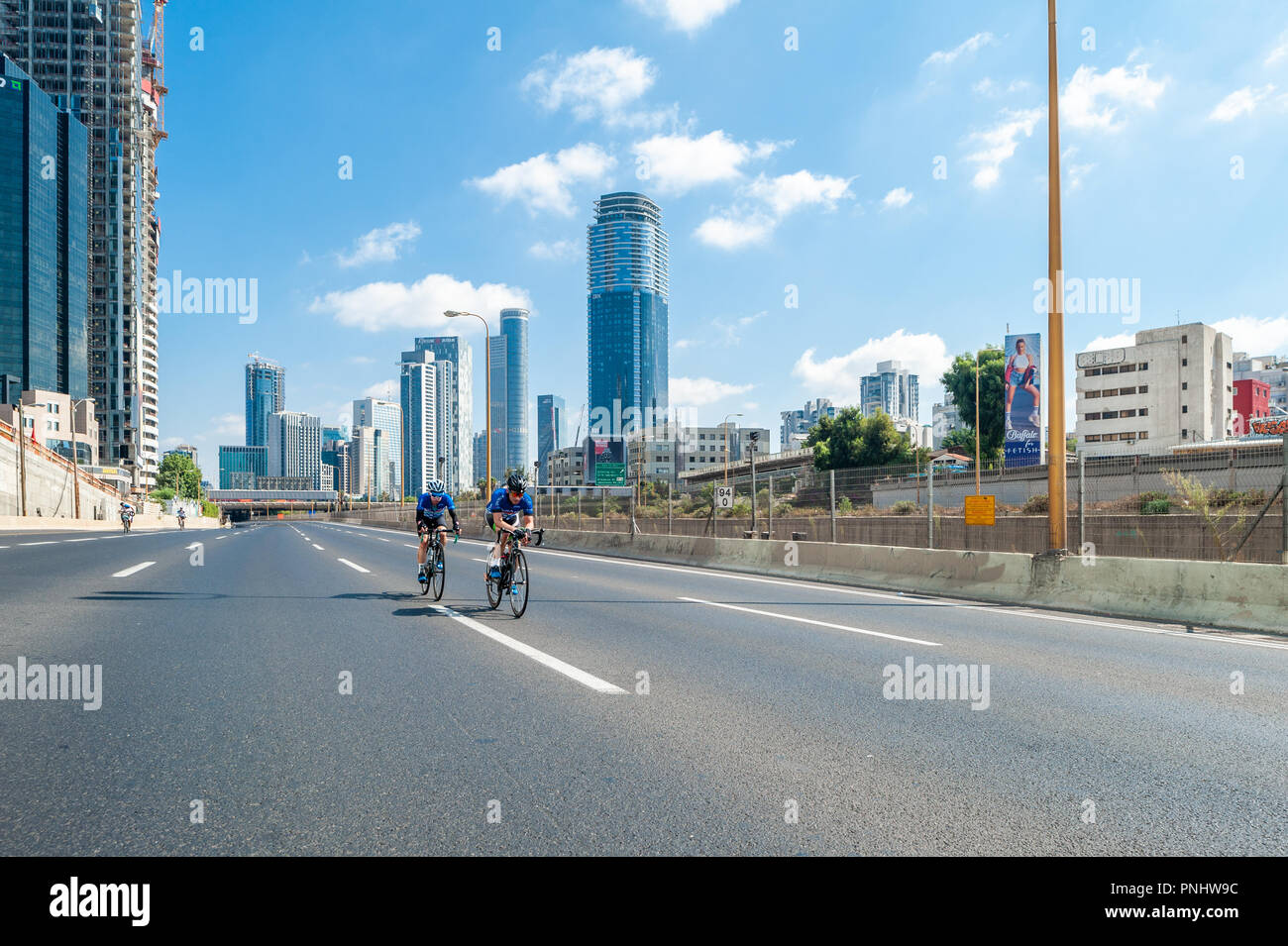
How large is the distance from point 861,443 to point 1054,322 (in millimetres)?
72451

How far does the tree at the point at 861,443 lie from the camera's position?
82.2 meters

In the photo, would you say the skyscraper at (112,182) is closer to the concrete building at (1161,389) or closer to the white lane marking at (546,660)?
the concrete building at (1161,389)

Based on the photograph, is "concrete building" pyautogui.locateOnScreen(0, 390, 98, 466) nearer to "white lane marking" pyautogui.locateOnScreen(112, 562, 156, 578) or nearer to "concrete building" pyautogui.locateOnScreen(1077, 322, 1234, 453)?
"white lane marking" pyautogui.locateOnScreen(112, 562, 156, 578)

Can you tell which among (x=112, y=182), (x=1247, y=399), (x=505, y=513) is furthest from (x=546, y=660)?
(x=112, y=182)

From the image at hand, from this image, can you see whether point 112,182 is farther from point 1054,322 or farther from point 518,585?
point 1054,322

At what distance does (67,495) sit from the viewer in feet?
183

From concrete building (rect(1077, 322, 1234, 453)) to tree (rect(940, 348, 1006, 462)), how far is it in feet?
53.6

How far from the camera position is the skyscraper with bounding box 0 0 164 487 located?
150875mm

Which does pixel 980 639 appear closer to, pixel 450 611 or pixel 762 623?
pixel 762 623

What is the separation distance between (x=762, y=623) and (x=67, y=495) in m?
61.8

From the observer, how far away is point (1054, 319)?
11.7 metres

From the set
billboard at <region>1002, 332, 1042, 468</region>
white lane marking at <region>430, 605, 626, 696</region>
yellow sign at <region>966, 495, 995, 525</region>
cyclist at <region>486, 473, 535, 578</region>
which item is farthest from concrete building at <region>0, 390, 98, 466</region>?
yellow sign at <region>966, 495, 995, 525</region>
